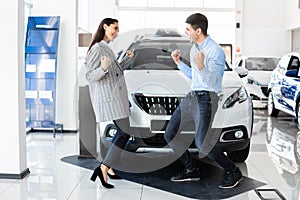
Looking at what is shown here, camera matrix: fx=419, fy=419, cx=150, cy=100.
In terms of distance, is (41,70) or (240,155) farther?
(41,70)

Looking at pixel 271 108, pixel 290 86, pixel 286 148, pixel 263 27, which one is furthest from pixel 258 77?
pixel 286 148

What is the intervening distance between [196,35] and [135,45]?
164 centimetres

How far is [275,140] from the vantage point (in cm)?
605

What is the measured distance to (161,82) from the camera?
13.2 feet

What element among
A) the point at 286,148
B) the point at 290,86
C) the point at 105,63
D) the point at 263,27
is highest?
the point at 263,27

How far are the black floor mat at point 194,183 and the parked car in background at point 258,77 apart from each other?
5.51 m

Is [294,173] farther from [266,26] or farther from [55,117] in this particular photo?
[266,26]

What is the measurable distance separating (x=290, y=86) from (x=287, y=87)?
5.4 inches

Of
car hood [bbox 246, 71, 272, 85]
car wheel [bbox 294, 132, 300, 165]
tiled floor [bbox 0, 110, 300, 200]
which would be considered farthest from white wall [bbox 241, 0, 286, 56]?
tiled floor [bbox 0, 110, 300, 200]

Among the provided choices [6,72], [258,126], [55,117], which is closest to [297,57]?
[258,126]

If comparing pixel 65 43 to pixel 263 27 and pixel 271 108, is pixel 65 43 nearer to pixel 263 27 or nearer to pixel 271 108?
pixel 271 108

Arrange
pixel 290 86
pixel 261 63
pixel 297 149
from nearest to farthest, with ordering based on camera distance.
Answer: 1. pixel 297 149
2. pixel 290 86
3. pixel 261 63

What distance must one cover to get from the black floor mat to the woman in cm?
45

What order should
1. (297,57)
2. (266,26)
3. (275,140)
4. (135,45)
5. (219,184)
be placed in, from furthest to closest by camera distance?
(266,26) → (297,57) → (275,140) → (135,45) → (219,184)
